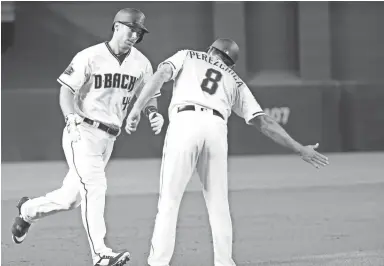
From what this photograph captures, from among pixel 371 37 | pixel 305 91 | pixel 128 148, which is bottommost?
Result: pixel 128 148

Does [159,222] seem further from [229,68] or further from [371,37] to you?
[371,37]

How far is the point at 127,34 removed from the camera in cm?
563

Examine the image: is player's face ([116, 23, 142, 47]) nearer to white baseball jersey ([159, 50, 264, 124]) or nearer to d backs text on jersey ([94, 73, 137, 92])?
d backs text on jersey ([94, 73, 137, 92])

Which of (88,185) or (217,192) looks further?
(88,185)

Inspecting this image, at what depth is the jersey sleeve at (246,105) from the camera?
5375mm

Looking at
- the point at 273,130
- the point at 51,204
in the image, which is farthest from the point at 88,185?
the point at 273,130

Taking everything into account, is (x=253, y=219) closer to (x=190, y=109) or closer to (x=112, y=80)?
(x=112, y=80)

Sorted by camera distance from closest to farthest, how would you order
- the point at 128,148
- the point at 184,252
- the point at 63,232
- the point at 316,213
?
the point at 184,252 → the point at 63,232 → the point at 316,213 → the point at 128,148

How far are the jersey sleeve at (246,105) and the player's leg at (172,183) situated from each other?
1.54 ft

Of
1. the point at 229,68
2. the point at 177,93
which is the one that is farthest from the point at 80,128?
the point at 229,68

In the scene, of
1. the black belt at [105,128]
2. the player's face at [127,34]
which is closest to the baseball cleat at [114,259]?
the black belt at [105,128]

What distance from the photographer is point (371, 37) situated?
54.1 ft

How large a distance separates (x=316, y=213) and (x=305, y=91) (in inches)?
301

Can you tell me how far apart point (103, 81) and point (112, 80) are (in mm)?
71
